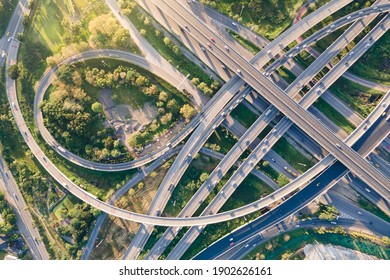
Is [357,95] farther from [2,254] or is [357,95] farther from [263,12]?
[2,254]

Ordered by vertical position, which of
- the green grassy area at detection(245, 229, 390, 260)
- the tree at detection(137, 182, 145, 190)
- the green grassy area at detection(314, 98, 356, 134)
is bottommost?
the green grassy area at detection(245, 229, 390, 260)

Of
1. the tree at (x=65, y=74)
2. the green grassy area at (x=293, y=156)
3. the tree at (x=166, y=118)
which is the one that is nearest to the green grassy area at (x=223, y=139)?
the tree at (x=166, y=118)

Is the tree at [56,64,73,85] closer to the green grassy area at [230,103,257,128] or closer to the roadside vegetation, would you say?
the roadside vegetation

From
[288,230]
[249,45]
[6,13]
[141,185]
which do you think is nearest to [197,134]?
[141,185]

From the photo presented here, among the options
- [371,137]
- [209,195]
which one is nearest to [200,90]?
[209,195]

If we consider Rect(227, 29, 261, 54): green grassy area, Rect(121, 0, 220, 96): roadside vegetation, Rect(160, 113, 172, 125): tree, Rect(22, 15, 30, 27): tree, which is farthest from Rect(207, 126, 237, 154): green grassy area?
Rect(22, 15, 30, 27): tree

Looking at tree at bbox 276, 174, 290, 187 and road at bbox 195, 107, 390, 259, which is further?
tree at bbox 276, 174, 290, 187
